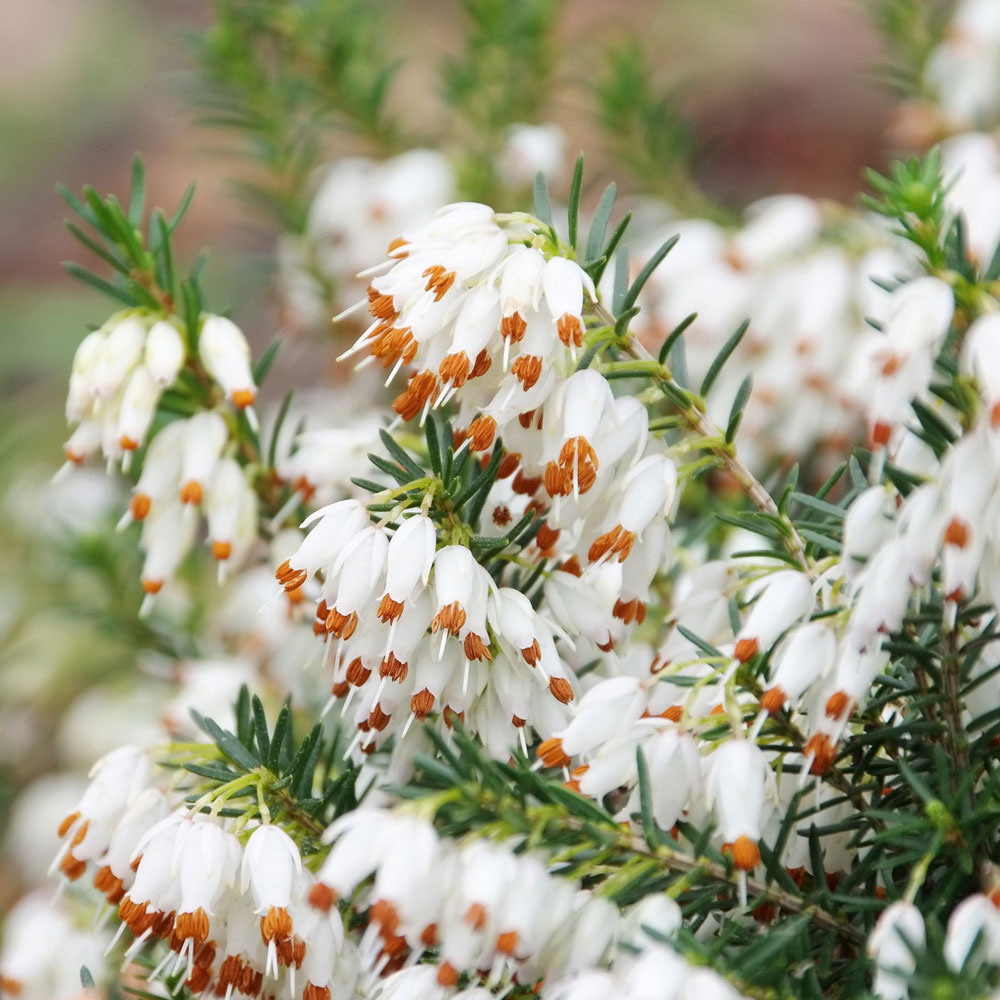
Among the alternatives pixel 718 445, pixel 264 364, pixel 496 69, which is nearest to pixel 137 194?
pixel 264 364

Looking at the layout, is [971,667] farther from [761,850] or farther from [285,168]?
[285,168]

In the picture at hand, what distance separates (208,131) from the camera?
7172 mm

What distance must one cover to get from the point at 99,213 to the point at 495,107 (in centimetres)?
193

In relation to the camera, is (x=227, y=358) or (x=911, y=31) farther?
(x=911, y=31)

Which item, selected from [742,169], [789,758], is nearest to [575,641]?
[789,758]

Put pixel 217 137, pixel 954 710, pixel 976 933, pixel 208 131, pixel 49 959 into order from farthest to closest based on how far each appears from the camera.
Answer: pixel 217 137 → pixel 208 131 → pixel 49 959 → pixel 954 710 → pixel 976 933

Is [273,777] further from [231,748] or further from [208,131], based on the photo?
[208,131]

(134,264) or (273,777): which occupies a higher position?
(134,264)

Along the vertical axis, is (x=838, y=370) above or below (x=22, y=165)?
above

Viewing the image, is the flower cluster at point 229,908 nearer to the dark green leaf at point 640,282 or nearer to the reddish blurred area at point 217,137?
the dark green leaf at point 640,282

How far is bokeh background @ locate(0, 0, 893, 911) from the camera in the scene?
5.94 m

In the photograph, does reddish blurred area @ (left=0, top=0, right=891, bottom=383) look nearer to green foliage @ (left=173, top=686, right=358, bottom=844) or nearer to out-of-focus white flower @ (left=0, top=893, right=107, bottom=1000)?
out-of-focus white flower @ (left=0, top=893, right=107, bottom=1000)

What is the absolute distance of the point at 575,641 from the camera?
4.85 ft

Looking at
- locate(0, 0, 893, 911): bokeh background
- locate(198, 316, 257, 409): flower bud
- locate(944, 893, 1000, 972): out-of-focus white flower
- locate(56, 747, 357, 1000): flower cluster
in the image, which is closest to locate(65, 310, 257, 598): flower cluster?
locate(198, 316, 257, 409): flower bud
